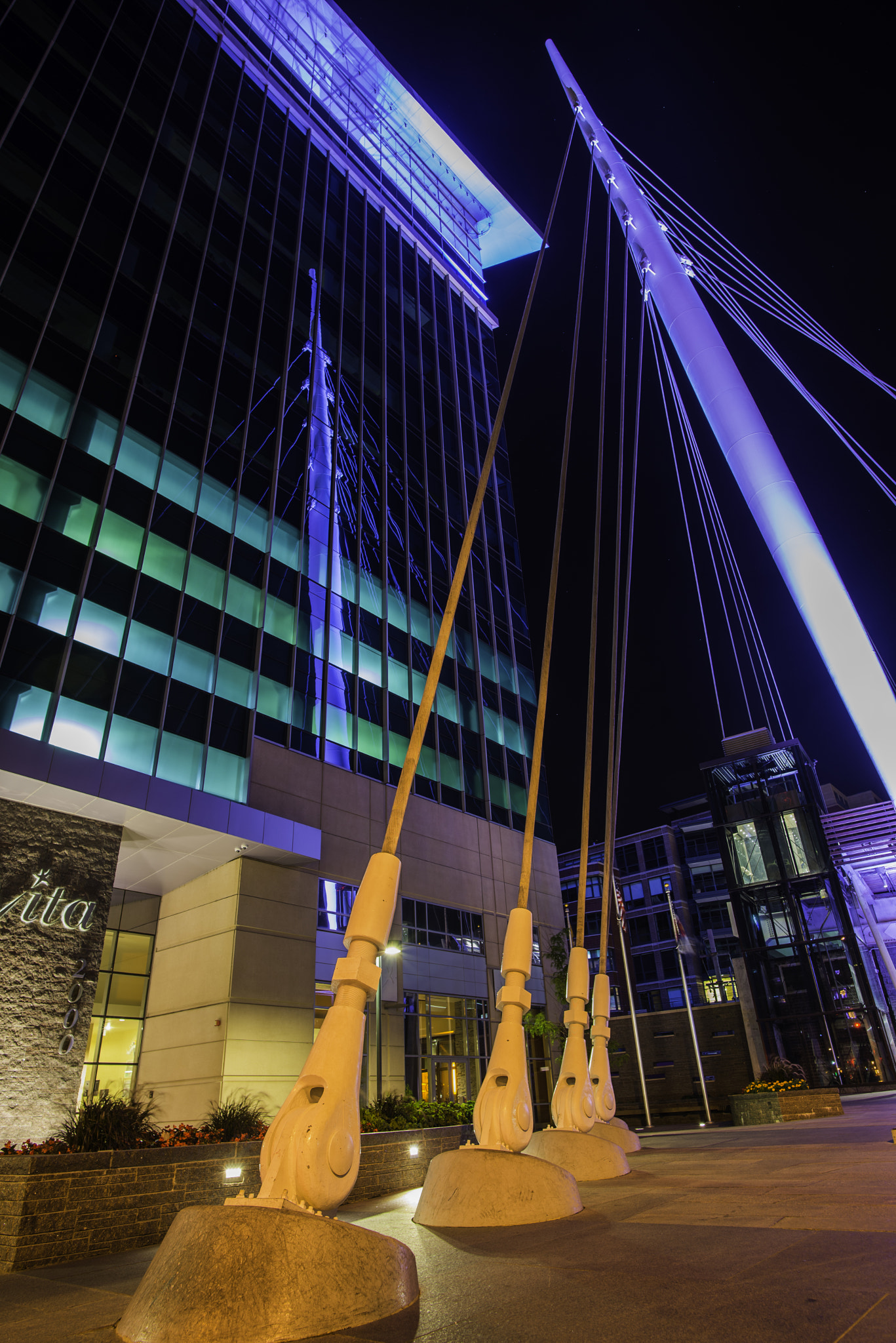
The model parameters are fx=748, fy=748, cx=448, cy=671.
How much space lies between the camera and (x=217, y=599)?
26.6 m

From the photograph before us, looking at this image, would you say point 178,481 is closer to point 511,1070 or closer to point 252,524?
point 252,524

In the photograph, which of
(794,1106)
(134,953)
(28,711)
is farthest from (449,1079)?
(28,711)

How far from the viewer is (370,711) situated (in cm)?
3069

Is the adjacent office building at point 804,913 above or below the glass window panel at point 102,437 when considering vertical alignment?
below

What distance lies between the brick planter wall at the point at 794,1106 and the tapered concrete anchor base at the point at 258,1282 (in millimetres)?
24453

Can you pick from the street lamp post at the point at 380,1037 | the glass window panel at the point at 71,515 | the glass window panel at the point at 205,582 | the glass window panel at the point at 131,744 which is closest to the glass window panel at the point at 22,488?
the glass window panel at the point at 71,515

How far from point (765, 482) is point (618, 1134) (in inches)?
566

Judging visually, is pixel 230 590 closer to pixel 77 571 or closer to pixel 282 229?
pixel 77 571

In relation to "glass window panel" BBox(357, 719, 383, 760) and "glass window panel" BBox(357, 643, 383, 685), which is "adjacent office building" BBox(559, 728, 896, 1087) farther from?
"glass window panel" BBox(357, 643, 383, 685)

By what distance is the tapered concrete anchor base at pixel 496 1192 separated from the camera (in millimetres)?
8383

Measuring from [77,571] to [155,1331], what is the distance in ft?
70.4

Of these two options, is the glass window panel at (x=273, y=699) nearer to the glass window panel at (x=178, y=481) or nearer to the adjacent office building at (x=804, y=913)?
the glass window panel at (x=178, y=481)

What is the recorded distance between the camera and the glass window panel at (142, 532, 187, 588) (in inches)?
978

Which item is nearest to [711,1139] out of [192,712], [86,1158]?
[86,1158]
